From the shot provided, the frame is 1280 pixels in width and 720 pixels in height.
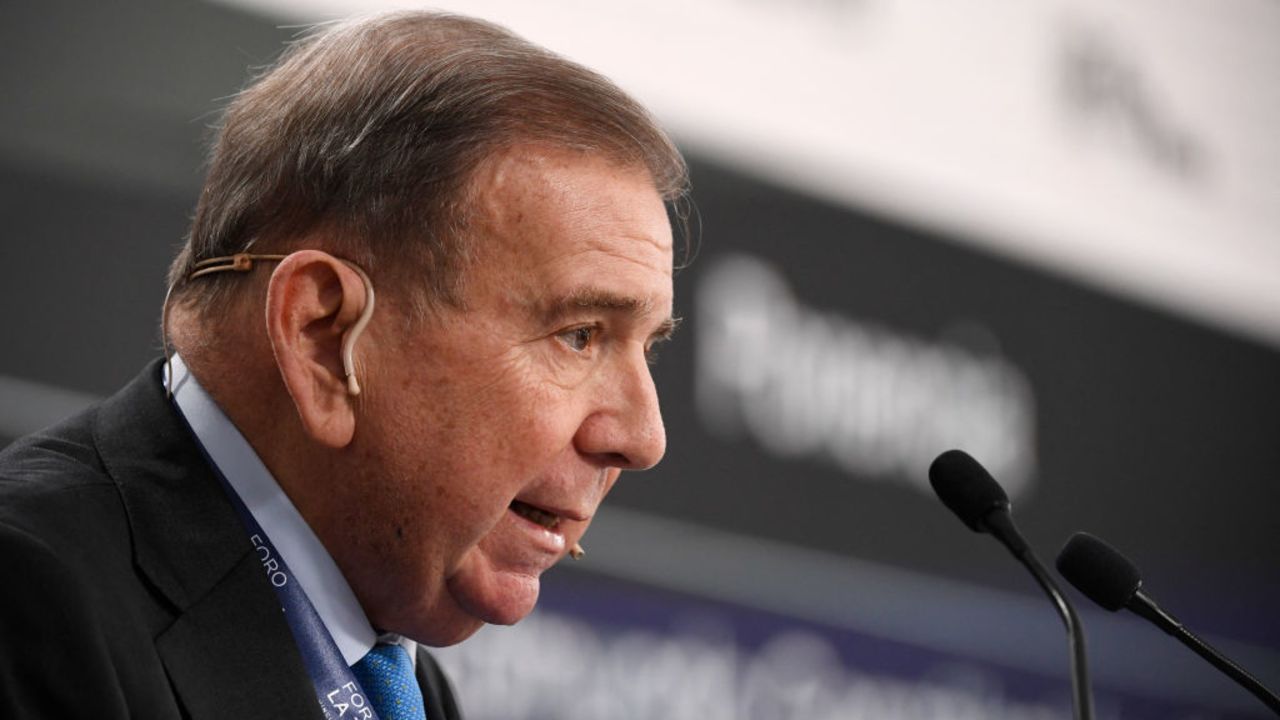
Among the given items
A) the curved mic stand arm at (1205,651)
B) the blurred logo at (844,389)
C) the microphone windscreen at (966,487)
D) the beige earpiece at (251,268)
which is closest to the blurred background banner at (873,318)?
the blurred logo at (844,389)

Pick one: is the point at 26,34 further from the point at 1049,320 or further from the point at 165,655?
the point at 1049,320

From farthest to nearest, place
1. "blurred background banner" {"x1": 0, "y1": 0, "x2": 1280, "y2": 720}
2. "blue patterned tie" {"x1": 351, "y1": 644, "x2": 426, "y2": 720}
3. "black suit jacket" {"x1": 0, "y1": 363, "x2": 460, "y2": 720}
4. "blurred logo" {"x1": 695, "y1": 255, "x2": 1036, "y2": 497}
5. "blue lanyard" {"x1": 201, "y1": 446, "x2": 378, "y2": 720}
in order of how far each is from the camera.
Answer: "blurred logo" {"x1": 695, "y1": 255, "x2": 1036, "y2": 497}, "blurred background banner" {"x1": 0, "y1": 0, "x2": 1280, "y2": 720}, "blue patterned tie" {"x1": 351, "y1": 644, "x2": 426, "y2": 720}, "blue lanyard" {"x1": 201, "y1": 446, "x2": 378, "y2": 720}, "black suit jacket" {"x1": 0, "y1": 363, "x2": 460, "y2": 720}

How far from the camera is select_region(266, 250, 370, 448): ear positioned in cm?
143

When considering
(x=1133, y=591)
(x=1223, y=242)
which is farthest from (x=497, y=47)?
(x=1223, y=242)

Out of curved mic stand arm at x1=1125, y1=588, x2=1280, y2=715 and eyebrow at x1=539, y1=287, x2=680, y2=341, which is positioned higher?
eyebrow at x1=539, y1=287, x2=680, y2=341

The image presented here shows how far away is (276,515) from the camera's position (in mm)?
1470

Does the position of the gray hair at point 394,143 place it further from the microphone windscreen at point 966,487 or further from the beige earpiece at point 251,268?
the microphone windscreen at point 966,487

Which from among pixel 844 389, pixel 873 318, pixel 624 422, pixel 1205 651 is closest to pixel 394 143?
pixel 624 422

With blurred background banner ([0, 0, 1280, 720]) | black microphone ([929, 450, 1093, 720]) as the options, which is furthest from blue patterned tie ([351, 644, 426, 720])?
blurred background banner ([0, 0, 1280, 720])

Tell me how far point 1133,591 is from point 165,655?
38.3 inches

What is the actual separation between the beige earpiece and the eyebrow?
0.58 feet

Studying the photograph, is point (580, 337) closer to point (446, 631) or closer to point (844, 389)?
point (446, 631)

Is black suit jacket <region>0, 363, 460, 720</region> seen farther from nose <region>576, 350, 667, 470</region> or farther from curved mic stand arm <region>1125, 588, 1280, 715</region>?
curved mic stand arm <region>1125, 588, 1280, 715</region>

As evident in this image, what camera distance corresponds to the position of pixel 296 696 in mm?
1322
